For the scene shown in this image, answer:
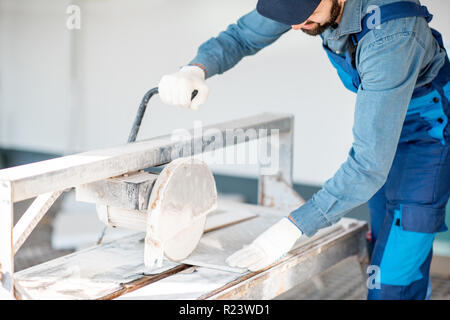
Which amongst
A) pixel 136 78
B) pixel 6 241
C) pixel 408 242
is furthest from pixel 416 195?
→ pixel 136 78

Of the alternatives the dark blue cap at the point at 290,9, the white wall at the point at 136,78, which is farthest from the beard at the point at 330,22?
the white wall at the point at 136,78

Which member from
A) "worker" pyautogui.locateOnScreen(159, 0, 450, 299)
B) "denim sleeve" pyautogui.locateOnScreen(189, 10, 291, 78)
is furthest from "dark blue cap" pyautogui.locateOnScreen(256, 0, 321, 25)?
"denim sleeve" pyautogui.locateOnScreen(189, 10, 291, 78)

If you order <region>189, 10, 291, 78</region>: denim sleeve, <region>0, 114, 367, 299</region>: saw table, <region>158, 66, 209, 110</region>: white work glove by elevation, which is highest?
<region>189, 10, 291, 78</region>: denim sleeve

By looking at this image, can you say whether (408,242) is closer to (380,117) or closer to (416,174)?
(416,174)

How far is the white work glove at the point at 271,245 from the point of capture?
1697 millimetres

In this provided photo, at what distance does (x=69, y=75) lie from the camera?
4.91 meters

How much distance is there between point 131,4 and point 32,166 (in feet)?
10.8

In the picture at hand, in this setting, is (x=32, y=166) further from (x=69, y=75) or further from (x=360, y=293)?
(x=69, y=75)

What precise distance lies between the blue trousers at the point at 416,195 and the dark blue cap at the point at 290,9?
525 millimetres

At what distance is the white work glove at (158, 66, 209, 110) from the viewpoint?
181cm

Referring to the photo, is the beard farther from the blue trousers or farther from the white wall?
the white wall
